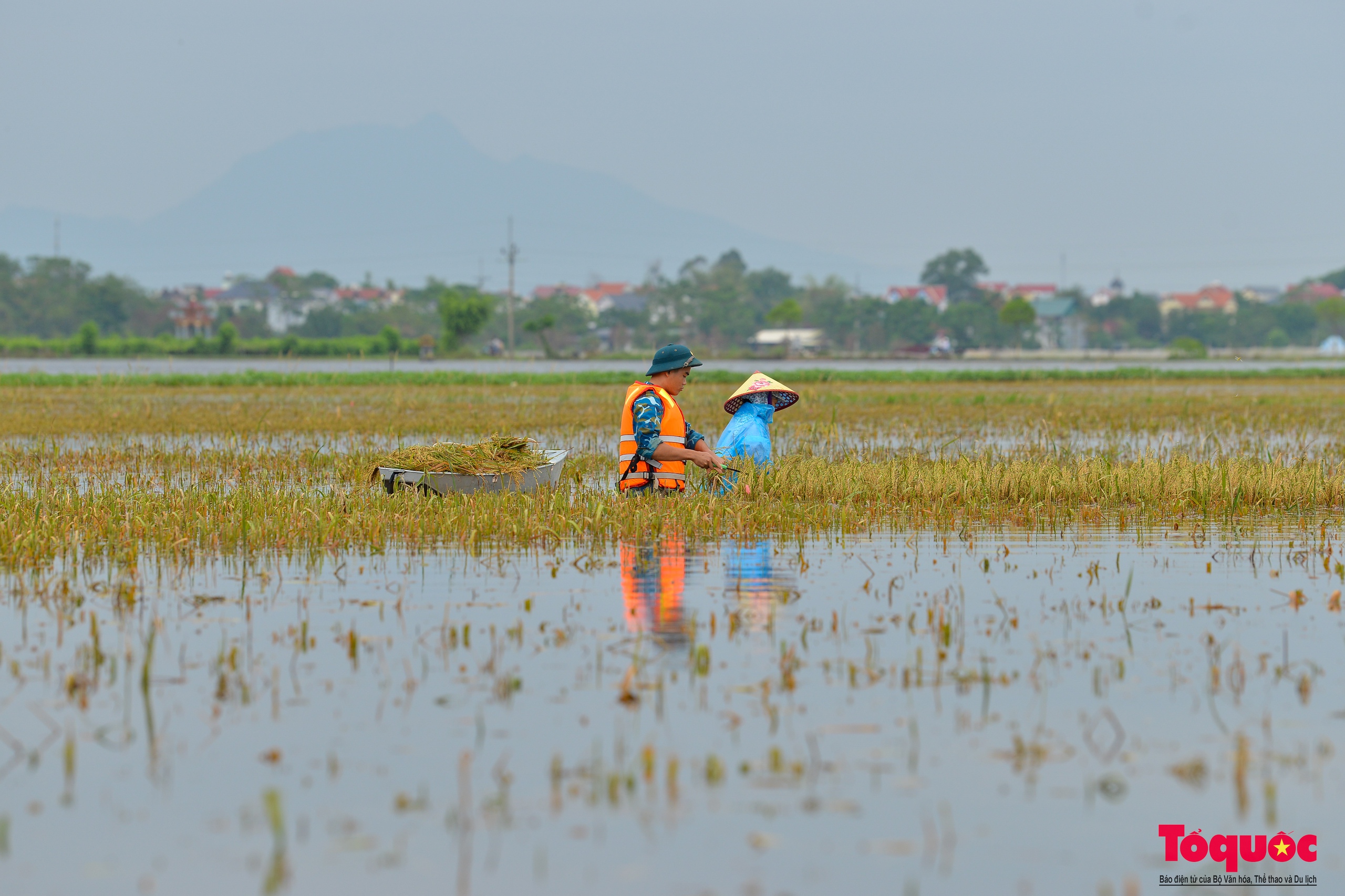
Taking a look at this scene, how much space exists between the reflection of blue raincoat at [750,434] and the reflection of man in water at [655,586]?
2.31 metres

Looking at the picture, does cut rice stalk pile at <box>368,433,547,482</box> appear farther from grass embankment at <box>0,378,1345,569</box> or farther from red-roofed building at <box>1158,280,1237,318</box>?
red-roofed building at <box>1158,280,1237,318</box>

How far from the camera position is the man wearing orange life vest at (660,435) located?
945cm

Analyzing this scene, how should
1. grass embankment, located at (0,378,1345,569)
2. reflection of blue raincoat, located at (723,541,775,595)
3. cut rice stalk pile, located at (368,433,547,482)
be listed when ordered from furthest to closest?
cut rice stalk pile, located at (368,433,547,482) < grass embankment, located at (0,378,1345,569) < reflection of blue raincoat, located at (723,541,775,595)

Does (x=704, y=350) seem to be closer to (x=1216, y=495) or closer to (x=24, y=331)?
(x=24, y=331)

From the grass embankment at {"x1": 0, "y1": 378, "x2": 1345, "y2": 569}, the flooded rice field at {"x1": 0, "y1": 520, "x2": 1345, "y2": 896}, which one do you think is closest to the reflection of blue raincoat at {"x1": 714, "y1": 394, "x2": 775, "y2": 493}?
the grass embankment at {"x1": 0, "y1": 378, "x2": 1345, "y2": 569}

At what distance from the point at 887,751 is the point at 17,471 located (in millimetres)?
11508

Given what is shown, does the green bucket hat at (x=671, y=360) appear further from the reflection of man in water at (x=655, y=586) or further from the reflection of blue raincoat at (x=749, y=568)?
the reflection of blue raincoat at (x=749, y=568)

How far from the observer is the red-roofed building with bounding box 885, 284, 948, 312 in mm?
151375

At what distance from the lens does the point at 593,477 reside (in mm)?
12719

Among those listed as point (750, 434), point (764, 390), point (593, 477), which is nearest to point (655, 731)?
point (764, 390)

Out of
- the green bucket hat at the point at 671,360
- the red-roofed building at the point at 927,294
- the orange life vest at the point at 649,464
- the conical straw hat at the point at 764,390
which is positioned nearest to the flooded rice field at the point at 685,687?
the orange life vest at the point at 649,464

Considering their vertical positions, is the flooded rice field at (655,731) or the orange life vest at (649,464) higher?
the orange life vest at (649,464)

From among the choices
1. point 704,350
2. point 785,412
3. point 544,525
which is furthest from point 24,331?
point 544,525

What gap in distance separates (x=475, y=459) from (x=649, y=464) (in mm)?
1535
